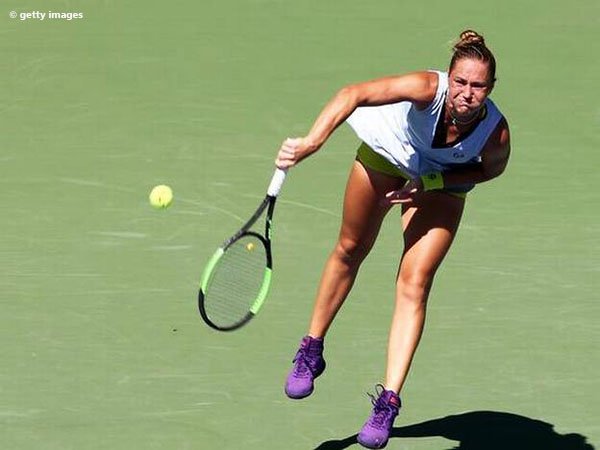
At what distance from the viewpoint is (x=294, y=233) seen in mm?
11328

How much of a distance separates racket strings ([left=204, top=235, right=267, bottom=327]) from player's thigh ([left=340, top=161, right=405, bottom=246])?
53 centimetres

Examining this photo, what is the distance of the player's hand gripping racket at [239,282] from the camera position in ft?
27.2

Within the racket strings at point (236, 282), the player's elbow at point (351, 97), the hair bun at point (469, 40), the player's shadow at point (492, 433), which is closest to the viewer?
the player's elbow at point (351, 97)

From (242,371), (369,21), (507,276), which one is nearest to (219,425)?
(242,371)

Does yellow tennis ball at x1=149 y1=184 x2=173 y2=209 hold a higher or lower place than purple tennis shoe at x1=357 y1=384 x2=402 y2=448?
higher

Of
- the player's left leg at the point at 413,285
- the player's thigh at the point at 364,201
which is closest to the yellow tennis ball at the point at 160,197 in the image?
the player's thigh at the point at 364,201

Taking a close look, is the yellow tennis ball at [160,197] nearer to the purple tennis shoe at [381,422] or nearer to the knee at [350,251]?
the knee at [350,251]

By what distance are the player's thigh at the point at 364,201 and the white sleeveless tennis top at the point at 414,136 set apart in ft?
0.68

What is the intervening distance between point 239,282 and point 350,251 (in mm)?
732

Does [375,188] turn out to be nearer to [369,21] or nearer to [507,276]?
[507,276]

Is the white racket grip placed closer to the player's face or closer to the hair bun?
the player's face

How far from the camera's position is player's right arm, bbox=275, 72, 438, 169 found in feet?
24.6

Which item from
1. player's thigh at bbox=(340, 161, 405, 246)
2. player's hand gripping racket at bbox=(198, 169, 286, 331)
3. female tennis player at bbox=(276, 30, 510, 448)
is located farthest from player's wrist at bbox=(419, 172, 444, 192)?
player's hand gripping racket at bbox=(198, 169, 286, 331)

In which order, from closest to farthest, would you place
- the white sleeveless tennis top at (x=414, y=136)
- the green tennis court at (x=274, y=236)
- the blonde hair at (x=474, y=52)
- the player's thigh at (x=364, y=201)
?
the blonde hair at (x=474, y=52) < the white sleeveless tennis top at (x=414, y=136) < the player's thigh at (x=364, y=201) < the green tennis court at (x=274, y=236)
